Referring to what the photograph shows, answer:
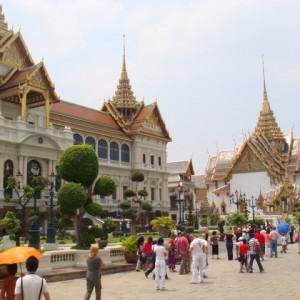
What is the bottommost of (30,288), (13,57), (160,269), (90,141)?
(160,269)

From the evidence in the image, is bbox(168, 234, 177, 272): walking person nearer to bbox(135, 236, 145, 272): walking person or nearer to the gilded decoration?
bbox(135, 236, 145, 272): walking person

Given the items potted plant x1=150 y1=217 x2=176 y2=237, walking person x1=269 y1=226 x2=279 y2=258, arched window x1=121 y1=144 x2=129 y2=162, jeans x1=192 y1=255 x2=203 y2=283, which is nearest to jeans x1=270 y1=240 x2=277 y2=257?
walking person x1=269 y1=226 x2=279 y2=258

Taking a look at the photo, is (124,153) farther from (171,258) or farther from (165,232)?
(171,258)

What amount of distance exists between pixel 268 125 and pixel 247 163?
8604 mm

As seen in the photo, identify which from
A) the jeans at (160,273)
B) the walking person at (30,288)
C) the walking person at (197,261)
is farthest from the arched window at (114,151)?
the walking person at (30,288)

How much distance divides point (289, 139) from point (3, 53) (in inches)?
1727

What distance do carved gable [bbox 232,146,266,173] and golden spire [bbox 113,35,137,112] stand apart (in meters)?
17.8

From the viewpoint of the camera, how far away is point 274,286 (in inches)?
471

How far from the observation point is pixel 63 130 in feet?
134

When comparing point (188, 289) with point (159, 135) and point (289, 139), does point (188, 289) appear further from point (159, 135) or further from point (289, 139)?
point (289, 139)

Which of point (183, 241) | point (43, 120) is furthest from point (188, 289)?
point (43, 120)

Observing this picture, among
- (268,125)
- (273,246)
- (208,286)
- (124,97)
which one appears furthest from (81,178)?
(268,125)

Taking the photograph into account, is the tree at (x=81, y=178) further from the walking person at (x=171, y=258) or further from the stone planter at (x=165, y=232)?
the stone planter at (x=165, y=232)

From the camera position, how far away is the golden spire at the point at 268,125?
224ft
